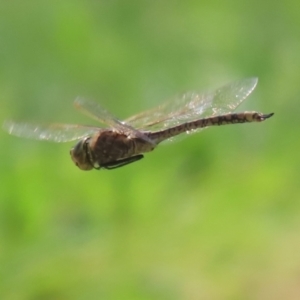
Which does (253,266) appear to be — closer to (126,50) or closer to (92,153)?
(92,153)

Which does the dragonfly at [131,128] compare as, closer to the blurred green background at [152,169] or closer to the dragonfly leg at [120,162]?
the dragonfly leg at [120,162]

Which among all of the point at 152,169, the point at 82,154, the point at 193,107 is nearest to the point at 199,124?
the point at 193,107

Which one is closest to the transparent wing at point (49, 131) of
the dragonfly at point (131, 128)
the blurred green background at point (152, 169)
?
the dragonfly at point (131, 128)

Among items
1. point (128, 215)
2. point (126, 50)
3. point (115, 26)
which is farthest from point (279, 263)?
point (115, 26)

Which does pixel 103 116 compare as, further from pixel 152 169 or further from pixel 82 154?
pixel 152 169

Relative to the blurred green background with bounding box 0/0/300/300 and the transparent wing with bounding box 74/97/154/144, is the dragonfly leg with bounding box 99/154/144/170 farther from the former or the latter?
the blurred green background with bounding box 0/0/300/300
